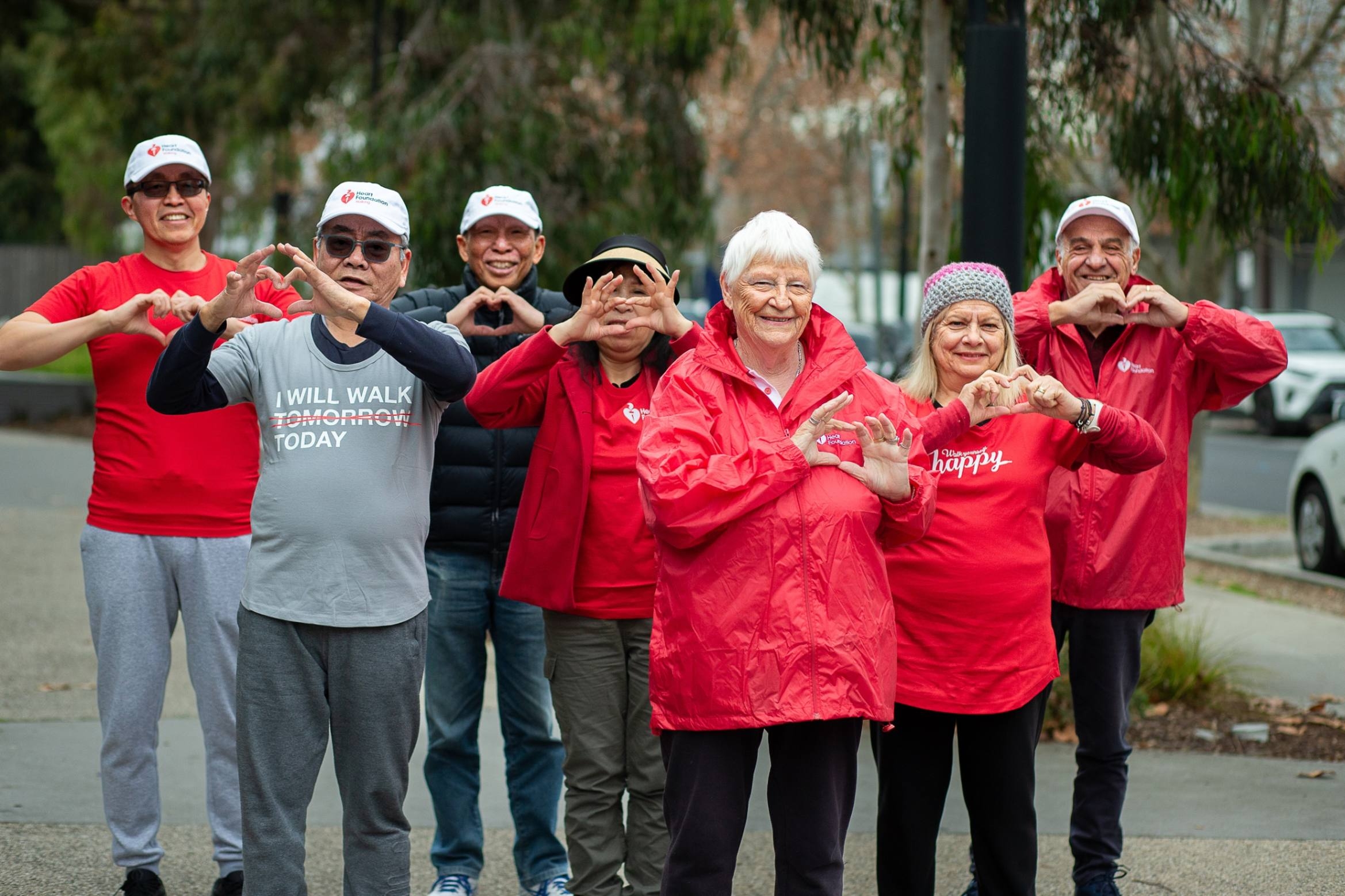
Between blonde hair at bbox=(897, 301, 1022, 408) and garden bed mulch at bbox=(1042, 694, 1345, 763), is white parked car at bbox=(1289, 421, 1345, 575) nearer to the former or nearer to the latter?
garden bed mulch at bbox=(1042, 694, 1345, 763)

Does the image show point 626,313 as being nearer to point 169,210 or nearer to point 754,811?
point 169,210

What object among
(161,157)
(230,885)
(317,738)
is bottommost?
(230,885)

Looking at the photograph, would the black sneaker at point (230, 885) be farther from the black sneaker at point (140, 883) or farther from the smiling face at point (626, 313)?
the smiling face at point (626, 313)

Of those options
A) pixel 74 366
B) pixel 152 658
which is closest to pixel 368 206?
pixel 152 658

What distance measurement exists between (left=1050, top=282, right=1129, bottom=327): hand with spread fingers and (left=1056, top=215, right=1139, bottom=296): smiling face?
3.3 inches

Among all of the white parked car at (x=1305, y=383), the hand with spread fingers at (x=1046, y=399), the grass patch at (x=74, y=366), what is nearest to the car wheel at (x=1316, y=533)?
the hand with spread fingers at (x=1046, y=399)

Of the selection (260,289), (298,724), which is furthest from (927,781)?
(260,289)

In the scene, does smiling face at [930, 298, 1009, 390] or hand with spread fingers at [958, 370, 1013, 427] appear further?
smiling face at [930, 298, 1009, 390]

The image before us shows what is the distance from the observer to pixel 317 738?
3.74 meters

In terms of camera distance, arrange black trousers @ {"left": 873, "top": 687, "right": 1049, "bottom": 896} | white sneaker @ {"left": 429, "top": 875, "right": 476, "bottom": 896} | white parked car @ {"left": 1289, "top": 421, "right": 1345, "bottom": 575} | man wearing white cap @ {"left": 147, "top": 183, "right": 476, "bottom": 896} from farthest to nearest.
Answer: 1. white parked car @ {"left": 1289, "top": 421, "right": 1345, "bottom": 575}
2. white sneaker @ {"left": 429, "top": 875, "right": 476, "bottom": 896}
3. black trousers @ {"left": 873, "top": 687, "right": 1049, "bottom": 896}
4. man wearing white cap @ {"left": 147, "top": 183, "right": 476, "bottom": 896}

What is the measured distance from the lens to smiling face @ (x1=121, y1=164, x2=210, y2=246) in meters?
4.43

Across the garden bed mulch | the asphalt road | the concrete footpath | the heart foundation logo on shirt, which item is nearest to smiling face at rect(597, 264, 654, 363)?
the heart foundation logo on shirt

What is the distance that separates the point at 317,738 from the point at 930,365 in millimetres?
1907

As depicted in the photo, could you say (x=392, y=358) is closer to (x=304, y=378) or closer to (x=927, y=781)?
(x=304, y=378)
